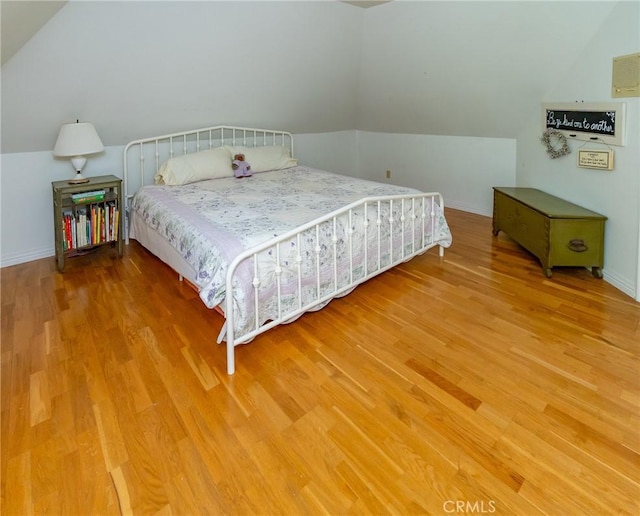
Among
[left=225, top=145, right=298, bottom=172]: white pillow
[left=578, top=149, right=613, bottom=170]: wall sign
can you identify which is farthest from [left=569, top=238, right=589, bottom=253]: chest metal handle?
[left=225, top=145, right=298, bottom=172]: white pillow

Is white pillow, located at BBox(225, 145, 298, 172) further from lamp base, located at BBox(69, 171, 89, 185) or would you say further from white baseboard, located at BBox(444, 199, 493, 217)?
white baseboard, located at BBox(444, 199, 493, 217)

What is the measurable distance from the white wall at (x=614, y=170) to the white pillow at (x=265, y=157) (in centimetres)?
255

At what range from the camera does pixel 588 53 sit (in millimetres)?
2920

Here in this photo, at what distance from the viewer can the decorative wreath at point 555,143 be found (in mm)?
3319

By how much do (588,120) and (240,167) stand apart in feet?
9.51

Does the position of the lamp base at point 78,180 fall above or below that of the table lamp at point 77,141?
below

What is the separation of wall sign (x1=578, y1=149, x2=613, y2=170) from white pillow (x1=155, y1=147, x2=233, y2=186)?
9.82 ft

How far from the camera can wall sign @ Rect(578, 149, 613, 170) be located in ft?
9.21

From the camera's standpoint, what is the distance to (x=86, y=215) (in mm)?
3287

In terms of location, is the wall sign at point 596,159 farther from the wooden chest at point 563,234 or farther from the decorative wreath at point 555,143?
the wooden chest at point 563,234

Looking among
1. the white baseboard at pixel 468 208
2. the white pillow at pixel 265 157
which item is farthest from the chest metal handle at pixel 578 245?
the white pillow at pixel 265 157

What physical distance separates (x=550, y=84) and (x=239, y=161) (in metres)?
2.84

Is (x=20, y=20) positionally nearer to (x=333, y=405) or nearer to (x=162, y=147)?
(x=162, y=147)

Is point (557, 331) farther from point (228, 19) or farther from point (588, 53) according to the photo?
point (228, 19)
